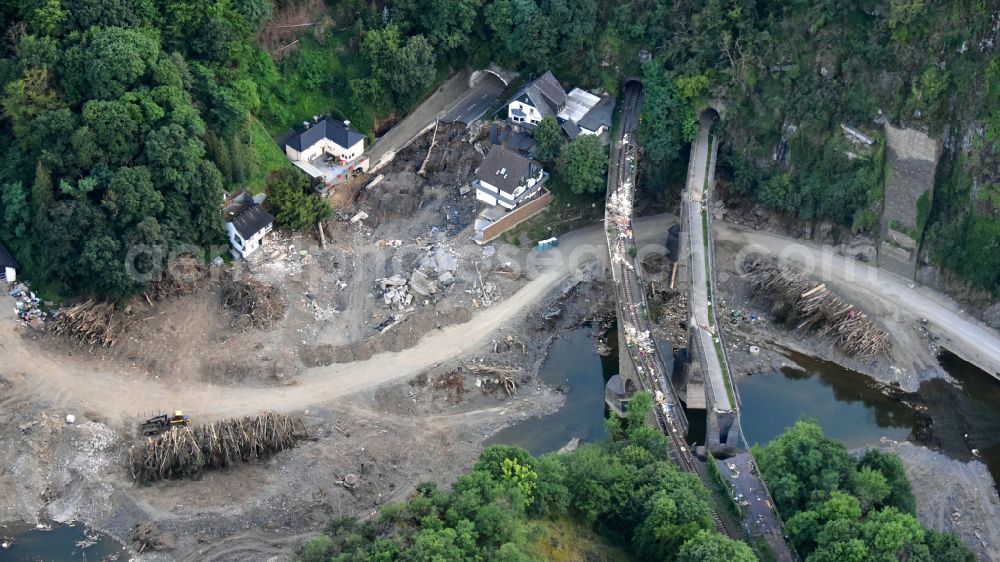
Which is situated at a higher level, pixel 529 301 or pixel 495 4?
pixel 495 4

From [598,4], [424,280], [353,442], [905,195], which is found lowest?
[353,442]

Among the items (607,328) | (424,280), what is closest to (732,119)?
(607,328)

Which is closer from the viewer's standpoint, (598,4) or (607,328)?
(607,328)

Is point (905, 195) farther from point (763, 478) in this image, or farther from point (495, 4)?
point (495, 4)

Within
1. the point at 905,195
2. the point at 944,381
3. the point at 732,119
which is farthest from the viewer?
the point at 732,119

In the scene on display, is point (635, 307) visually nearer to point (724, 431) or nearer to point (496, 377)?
point (496, 377)

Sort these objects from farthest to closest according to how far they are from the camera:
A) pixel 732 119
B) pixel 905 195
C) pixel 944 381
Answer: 1. pixel 732 119
2. pixel 905 195
3. pixel 944 381

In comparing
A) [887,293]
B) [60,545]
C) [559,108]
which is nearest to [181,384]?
[60,545]
